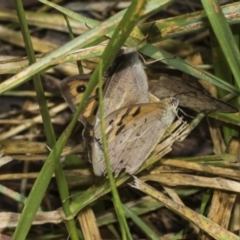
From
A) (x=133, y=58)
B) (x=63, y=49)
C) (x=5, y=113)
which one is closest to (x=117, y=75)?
(x=133, y=58)

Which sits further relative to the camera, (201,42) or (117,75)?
(201,42)

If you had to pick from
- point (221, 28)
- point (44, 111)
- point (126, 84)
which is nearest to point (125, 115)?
point (126, 84)

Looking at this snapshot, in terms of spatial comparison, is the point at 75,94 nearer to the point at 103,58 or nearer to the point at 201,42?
the point at 103,58

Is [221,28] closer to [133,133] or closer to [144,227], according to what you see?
[133,133]

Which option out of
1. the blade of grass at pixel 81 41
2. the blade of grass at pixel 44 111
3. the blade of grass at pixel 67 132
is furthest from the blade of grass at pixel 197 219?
the blade of grass at pixel 81 41

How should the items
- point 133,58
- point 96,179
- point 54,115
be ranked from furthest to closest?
1. point 54,115
2. point 96,179
3. point 133,58
